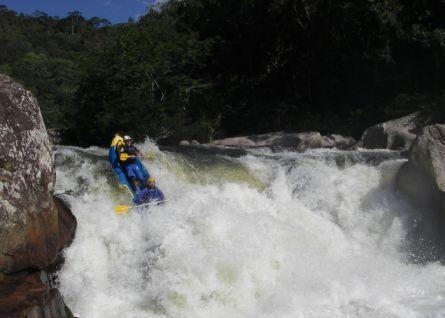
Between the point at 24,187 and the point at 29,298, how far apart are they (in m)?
1.36

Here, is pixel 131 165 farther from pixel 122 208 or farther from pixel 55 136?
pixel 55 136

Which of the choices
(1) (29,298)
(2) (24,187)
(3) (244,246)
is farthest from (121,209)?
(1) (29,298)

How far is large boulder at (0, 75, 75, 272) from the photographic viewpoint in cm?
536

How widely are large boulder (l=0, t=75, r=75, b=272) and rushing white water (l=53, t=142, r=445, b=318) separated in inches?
30.8

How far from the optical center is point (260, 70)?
22188mm

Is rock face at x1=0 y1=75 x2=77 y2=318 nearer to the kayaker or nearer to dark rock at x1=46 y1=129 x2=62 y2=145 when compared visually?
the kayaker

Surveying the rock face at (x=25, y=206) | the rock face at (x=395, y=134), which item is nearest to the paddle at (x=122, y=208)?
the rock face at (x=25, y=206)

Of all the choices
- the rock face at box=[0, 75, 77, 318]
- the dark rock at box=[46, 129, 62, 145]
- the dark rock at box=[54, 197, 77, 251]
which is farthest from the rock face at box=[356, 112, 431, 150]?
the dark rock at box=[46, 129, 62, 145]

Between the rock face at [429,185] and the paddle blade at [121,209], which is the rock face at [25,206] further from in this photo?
the rock face at [429,185]

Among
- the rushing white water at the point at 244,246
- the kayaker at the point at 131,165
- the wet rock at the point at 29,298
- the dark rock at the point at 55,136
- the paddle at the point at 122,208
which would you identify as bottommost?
the rushing white water at the point at 244,246

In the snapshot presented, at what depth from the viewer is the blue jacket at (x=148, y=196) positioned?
7.93 meters

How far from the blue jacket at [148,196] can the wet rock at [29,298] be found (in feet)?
8.52

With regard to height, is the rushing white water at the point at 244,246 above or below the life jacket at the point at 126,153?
below

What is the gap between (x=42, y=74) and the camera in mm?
35281
